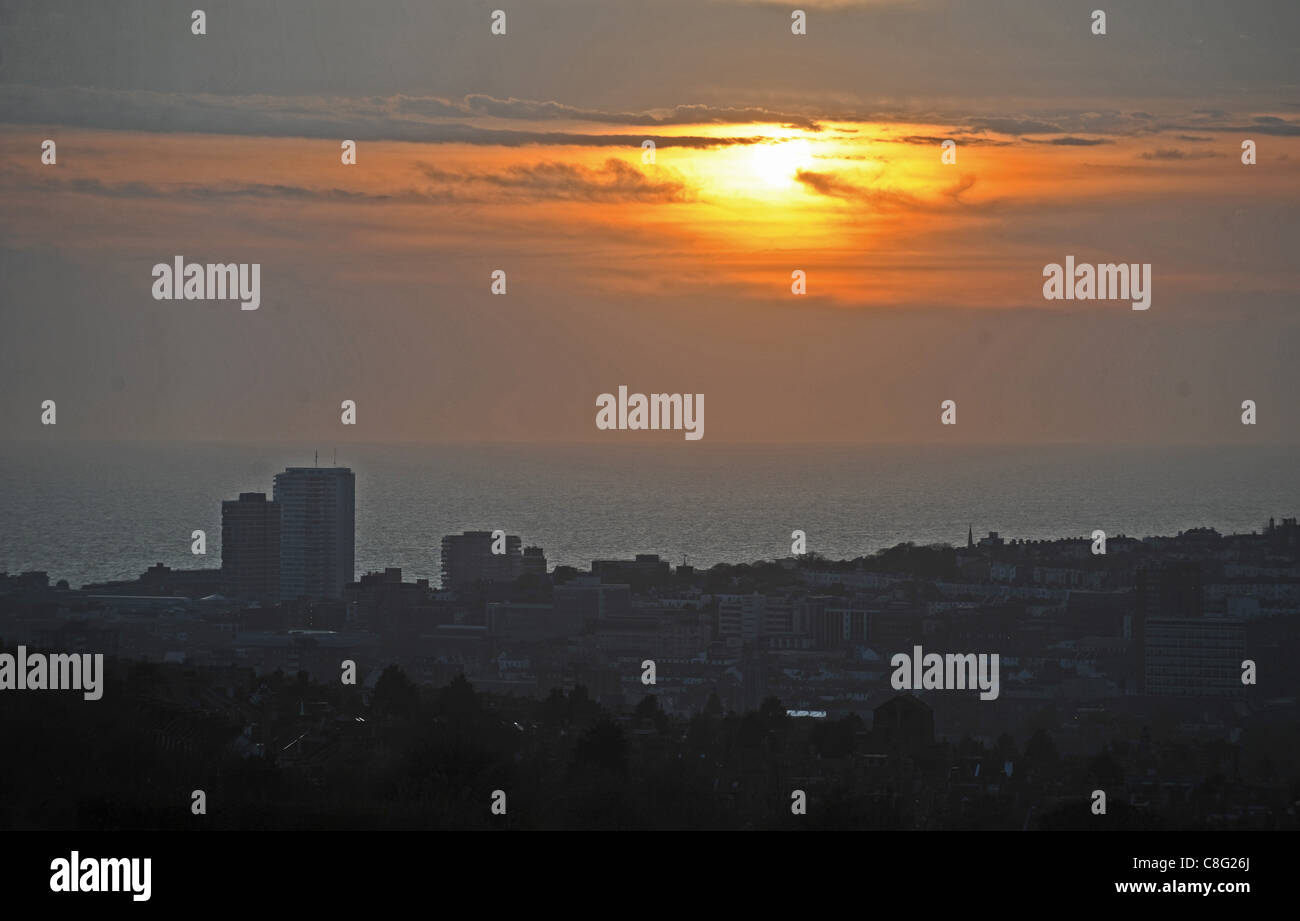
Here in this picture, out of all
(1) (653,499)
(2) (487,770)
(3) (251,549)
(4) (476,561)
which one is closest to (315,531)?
Result: (3) (251,549)

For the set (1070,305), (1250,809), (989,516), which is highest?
(1070,305)

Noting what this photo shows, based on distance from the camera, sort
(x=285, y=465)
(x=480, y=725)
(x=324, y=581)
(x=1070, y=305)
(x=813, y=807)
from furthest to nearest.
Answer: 1. (x=285, y=465)
2. (x=1070, y=305)
3. (x=324, y=581)
4. (x=480, y=725)
5. (x=813, y=807)

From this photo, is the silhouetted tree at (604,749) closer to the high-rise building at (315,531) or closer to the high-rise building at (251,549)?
the high-rise building at (251,549)

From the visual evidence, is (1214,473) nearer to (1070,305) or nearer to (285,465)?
(1070,305)

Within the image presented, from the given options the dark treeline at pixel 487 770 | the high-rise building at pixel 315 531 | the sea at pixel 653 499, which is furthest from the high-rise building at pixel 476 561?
the dark treeline at pixel 487 770
